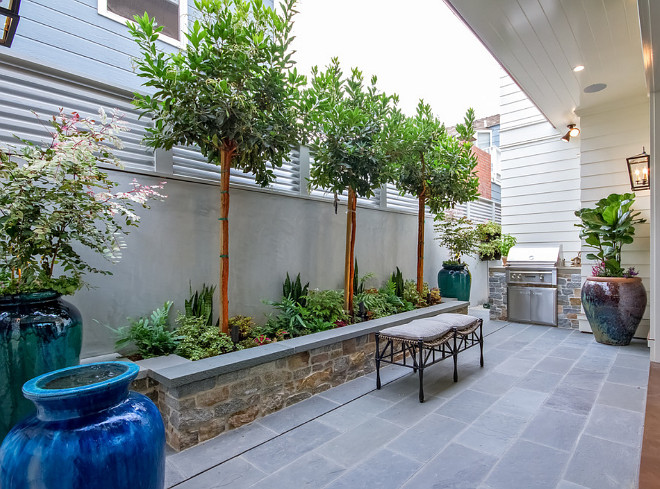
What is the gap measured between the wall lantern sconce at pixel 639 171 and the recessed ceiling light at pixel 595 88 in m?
1.04

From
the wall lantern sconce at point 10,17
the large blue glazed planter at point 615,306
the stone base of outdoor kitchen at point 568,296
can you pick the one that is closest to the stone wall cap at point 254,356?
the wall lantern sconce at point 10,17

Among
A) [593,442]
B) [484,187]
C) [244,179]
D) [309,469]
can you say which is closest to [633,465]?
[593,442]

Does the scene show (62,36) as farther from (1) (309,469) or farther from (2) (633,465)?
(2) (633,465)

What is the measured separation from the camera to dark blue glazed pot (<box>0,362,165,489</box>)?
3.96 feet

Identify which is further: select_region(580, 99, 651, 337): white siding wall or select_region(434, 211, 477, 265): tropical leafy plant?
select_region(434, 211, 477, 265): tropical leafy plant

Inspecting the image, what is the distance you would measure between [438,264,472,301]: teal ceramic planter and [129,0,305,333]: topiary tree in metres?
4.11

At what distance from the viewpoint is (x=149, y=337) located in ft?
9.69

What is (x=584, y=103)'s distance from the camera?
218 inches

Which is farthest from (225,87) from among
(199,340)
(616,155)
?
(616,155)

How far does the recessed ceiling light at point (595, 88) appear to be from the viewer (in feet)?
16.1

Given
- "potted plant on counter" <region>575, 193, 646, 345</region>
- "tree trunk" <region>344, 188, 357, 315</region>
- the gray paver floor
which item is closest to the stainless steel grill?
"potted plant on counter" <region>575, 193, 646, 345</region>

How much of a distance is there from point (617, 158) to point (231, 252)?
588 centimetres

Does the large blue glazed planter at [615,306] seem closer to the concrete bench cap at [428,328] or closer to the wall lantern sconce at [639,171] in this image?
the wall lantern sconce at [639,171]

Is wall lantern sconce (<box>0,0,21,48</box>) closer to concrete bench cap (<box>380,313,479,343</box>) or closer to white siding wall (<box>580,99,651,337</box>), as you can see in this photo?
concrete bench cap (<box>380,313,479,343</box>)
